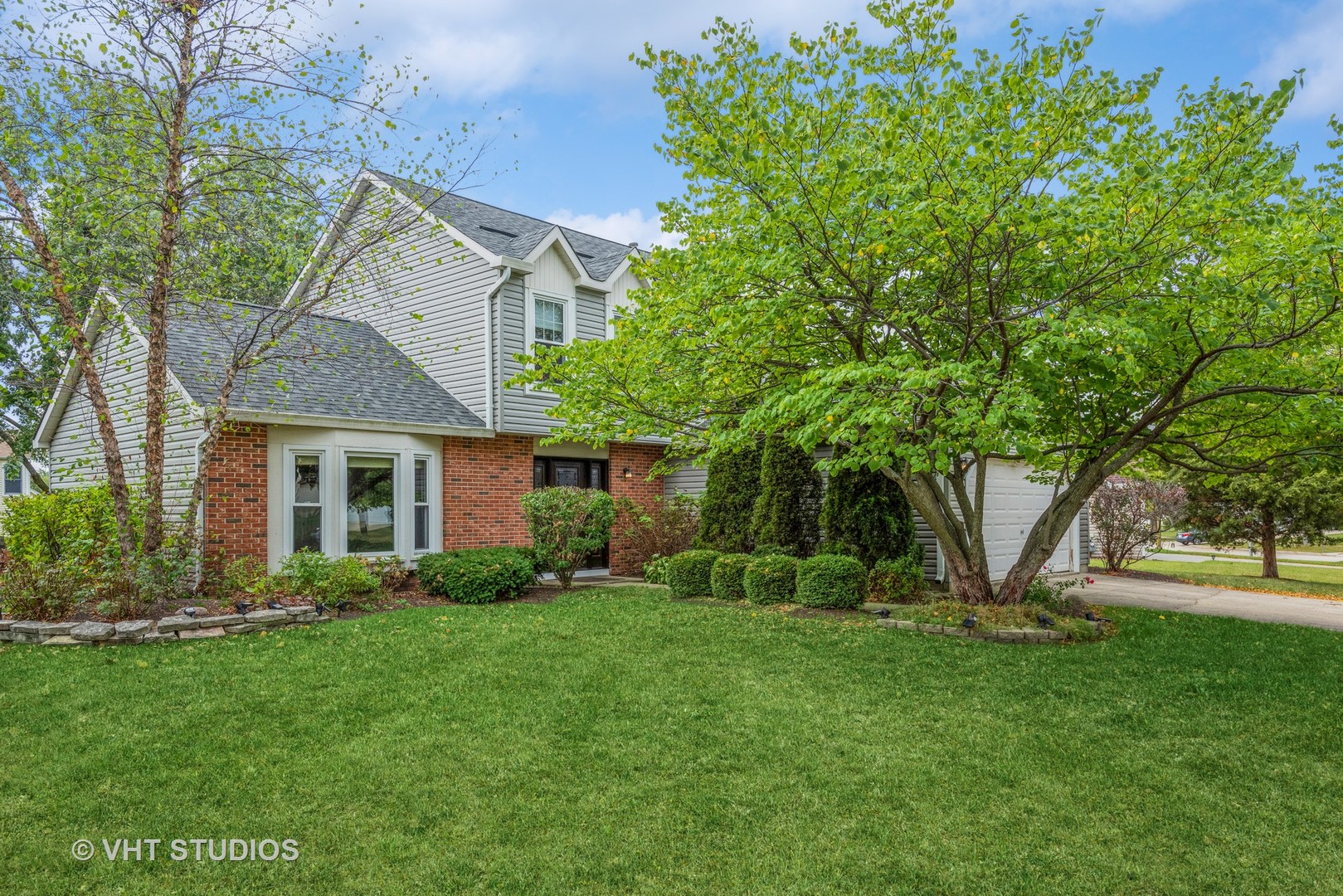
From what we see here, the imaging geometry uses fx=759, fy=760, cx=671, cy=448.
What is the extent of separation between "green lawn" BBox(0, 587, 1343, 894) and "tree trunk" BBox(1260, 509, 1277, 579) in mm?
10830

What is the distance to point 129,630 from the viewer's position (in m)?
7.57

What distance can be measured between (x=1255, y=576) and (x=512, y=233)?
1832 centimetres

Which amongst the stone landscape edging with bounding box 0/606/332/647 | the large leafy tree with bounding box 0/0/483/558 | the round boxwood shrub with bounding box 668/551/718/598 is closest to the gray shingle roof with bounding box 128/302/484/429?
the large leafy tree with bounding box 0/0/483/558

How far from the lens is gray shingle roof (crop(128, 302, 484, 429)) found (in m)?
10.5

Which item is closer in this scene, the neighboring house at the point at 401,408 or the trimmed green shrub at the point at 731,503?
the neighboring house at the point at 401,408

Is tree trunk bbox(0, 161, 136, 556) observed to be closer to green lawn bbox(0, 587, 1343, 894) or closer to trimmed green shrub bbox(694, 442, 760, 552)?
green lawn bbox(0, 587, 1343, 894)

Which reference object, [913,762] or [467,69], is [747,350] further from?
[467,69]

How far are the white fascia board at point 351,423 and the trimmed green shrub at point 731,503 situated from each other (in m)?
3.93

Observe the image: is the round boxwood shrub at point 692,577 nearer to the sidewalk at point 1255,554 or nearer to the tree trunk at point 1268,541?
the tree trunk at point 1268,541

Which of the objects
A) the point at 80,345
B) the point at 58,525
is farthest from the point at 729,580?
the point at 58,525

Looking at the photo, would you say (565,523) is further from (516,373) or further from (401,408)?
(401,408)

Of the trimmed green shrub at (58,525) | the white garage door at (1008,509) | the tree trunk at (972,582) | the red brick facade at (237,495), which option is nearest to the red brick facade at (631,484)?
the white garage door at (1008,509)

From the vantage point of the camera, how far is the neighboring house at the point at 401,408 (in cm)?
1055

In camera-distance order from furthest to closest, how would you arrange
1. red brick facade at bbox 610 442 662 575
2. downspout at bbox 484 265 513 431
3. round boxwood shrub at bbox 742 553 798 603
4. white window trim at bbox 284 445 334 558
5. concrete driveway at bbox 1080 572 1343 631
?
1. red brick facade at bbox 610 442 662 575
2. downspout at bbox 484 265 513 431
3. white window trim at bbox 284 445 334 558
4. round boxwood shrub at bbox 742 553 798 603
5. concrete driveway at bbox 1080 572 1343 631
